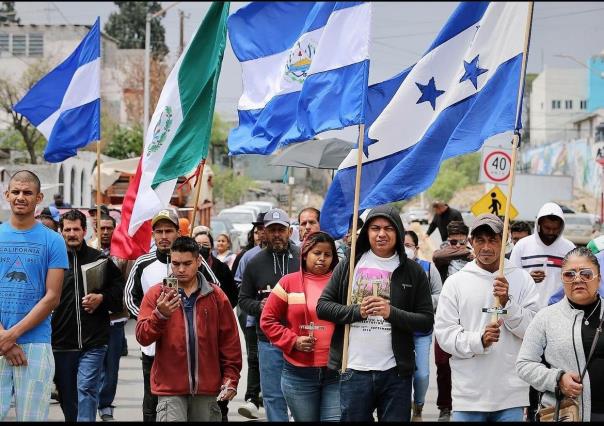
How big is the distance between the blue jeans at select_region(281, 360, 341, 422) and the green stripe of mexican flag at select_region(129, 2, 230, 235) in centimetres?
186

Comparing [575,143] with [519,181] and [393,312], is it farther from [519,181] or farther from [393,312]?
[393,312]

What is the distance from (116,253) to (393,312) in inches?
132

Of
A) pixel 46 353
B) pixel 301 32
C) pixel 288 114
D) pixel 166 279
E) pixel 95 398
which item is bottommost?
pixel 95 398

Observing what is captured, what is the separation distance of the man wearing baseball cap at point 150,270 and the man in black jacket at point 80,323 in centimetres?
39

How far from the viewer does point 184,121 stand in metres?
9.02

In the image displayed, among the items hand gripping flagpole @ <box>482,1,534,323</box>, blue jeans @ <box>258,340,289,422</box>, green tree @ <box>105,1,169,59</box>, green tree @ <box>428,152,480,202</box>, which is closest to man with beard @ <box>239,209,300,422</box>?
blue jeans @ <box>258,340,289,422</box>

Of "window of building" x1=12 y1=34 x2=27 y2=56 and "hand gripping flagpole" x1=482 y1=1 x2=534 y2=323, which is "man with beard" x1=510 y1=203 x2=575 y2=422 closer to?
"hand gripping flagpole" x1=482 y1=1 x2=534 y2=323

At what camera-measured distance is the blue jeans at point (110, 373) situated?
1081 cm

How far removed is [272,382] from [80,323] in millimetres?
1700

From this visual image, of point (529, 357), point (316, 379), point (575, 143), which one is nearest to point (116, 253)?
point (316, 379)

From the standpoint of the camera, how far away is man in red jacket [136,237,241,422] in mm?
7445

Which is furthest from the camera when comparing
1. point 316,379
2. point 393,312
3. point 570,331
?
point 316,379

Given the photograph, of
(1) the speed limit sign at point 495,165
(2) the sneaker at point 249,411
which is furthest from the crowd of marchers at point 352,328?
(1) the speed limit sign at point 495,165

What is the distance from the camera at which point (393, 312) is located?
7.08 meters
